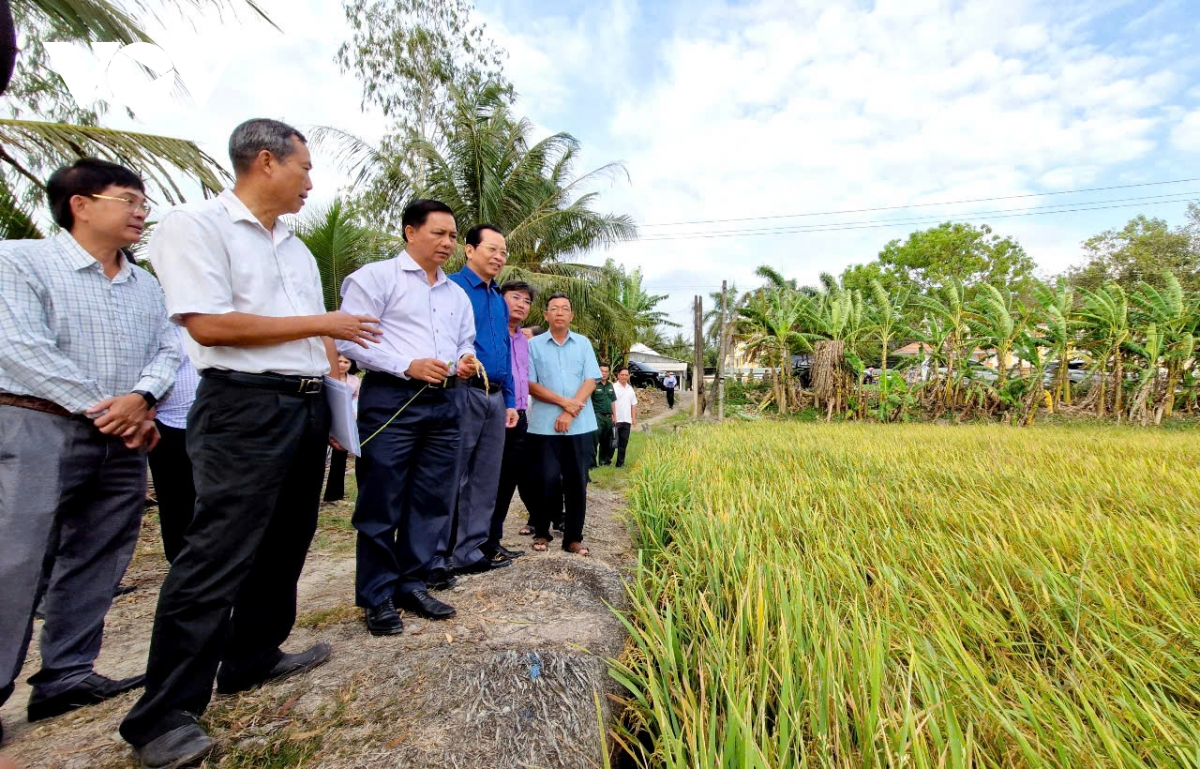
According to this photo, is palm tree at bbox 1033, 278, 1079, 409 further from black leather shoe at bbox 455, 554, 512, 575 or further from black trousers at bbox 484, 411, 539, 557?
black leather shoe at bbox 455, 554, 512, 575

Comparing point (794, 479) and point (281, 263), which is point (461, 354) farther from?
point (794, 479)

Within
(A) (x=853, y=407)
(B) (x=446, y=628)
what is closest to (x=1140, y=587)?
(B) (x=446, y=628)

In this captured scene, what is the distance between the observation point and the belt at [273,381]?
1445mm

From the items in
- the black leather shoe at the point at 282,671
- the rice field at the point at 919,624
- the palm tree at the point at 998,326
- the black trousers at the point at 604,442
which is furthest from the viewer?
the palm tree at the point at 998,326

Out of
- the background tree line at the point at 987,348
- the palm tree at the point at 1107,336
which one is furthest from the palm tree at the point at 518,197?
the palm tree at the point at 1107,336

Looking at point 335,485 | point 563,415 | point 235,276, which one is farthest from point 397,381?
point 335,485

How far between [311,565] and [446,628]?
1.61 metres

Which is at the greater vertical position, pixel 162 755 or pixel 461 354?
pixel 461 354

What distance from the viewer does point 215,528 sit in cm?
141

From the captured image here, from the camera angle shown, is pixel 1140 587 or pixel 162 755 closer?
pixel 162 755

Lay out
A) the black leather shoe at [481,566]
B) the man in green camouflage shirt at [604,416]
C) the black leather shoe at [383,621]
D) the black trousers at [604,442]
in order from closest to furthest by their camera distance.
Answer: the black leather shoe at [383,621] → the black leather shoe at [481,566] → the man in green camouflage shirt at [604,416] → the black trousers at [604,442]

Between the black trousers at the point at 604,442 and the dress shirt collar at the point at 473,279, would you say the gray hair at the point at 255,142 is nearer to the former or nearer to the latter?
the dress shirt collar at the point at 473,279

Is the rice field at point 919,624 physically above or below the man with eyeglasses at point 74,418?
below

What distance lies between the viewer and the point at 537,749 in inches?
56.8
